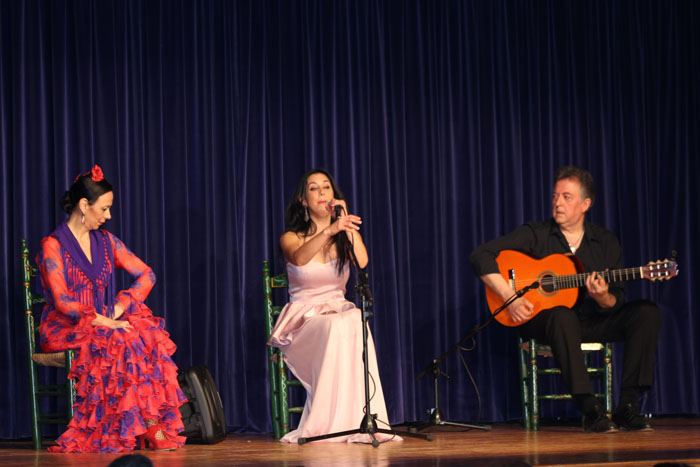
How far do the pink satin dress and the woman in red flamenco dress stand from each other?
0.58 meters

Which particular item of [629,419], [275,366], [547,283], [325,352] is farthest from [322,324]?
[629,419]

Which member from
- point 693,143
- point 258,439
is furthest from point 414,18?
point 258,439

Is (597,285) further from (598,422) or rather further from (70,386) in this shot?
(70,386)

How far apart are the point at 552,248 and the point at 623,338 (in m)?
0.57

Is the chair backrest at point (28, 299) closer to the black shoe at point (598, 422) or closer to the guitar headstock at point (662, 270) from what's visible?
the black shoe at point (598, 422)

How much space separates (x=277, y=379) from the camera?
441 cm

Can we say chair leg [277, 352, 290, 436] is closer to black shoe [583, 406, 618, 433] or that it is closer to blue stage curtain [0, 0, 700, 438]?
blue stage curtain [0, 0, 700, 438]

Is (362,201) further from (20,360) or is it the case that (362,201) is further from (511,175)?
(20,360)

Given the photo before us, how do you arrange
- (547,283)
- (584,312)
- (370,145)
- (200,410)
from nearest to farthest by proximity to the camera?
1. (200,410)
2. (547,283)
3. (584,312)
4. (370,145)

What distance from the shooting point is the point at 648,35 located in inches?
213

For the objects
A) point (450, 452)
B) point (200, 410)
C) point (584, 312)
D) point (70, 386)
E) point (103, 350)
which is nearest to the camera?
point (450, 452)

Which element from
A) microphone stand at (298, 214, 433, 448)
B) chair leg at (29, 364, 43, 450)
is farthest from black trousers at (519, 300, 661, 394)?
chair leg at (29, 364, 43, 450)

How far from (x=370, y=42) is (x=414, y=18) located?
0.32 m

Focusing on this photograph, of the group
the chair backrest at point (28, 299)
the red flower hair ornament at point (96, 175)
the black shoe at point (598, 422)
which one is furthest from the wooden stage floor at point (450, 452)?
the red flower hair ornament at point (96, 175)
